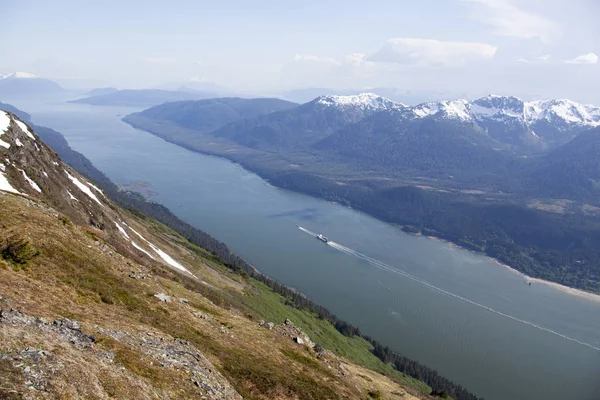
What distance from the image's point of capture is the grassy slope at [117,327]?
66.5 feet

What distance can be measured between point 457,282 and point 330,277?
197 feet

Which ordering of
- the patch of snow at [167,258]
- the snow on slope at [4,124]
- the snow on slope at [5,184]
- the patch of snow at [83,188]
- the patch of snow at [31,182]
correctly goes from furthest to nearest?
the patch of snow at [167,258] → the patch of snow at [83,188] → the snow on slope at [4,124] → the patch of snow at [31,182] → the snow on slope at [5,184]

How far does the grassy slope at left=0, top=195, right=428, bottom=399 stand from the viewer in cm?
2028

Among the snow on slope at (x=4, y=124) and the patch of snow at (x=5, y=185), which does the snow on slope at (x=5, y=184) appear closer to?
the patch of snow at (x=5, y=185)

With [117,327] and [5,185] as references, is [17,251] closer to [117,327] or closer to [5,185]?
[117,327]

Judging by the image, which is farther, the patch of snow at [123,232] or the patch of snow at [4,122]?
the patch of snow at [123,232]

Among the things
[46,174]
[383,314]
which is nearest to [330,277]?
[383,314]

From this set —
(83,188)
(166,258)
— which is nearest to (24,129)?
(83,188)

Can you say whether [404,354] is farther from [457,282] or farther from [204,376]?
[204,376]

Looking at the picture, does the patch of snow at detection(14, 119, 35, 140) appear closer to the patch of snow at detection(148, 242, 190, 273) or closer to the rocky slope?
the rocky slope

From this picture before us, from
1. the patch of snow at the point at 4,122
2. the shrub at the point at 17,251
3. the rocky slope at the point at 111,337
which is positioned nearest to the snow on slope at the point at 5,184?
the rocky slope at the point at 111,337

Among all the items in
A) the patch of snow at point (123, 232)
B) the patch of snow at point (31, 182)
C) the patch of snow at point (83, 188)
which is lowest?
the patch of snow at point (123, 232)

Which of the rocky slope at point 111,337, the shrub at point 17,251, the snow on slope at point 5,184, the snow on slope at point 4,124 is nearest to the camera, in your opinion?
the rocky slope at point 111,337

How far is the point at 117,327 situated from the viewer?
26969 mm
